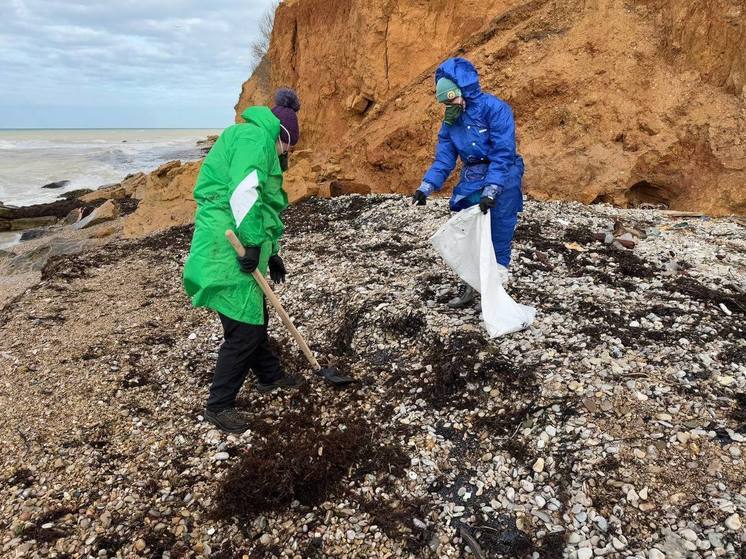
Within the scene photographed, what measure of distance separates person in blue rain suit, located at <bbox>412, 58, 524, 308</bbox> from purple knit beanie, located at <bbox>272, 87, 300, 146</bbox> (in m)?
1.41

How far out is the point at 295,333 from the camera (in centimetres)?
427

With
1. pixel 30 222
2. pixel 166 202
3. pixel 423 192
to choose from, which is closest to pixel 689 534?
pixel 423 192

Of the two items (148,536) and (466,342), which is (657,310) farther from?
(148,536)

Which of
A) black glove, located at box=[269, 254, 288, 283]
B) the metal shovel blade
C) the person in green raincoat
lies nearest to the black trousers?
the person in green raincoat

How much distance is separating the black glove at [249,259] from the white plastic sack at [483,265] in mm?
1929

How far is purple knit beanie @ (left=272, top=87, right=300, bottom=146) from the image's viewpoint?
3.93 meters

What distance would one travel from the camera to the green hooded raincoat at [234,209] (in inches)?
138

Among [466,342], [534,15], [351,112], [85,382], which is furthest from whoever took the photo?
[351,112]

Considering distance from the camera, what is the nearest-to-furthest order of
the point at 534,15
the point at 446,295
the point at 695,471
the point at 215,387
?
1. the point at 695,471
2. the point at 215,387
3. the point at 446,295
4. the point at 534,15

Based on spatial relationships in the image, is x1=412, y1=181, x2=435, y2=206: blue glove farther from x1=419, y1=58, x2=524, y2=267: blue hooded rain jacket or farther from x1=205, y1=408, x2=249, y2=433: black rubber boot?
x1=205, y1=408, x2=249, y2=433: black rubber boot

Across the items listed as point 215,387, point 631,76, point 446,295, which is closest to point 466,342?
point 446,295

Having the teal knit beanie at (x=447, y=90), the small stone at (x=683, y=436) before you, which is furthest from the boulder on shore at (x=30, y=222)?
the small stone at (x=683, y=436)

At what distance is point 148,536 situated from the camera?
10.2 ft

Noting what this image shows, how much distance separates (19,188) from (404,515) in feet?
111
